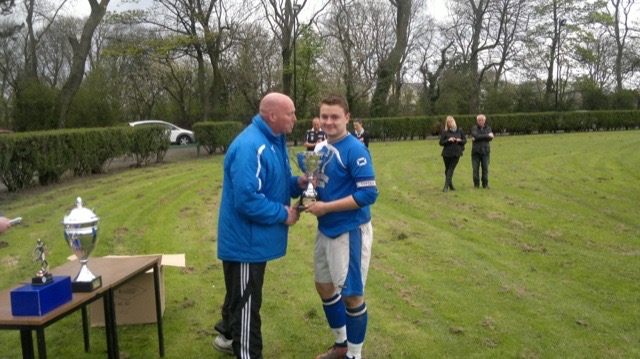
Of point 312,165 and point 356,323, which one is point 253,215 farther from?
point 356,323

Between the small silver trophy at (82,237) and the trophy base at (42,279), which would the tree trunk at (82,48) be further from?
the trophy base at (42,279)

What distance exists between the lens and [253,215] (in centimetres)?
308

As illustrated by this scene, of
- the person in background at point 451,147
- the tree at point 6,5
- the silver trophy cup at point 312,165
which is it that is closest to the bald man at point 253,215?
the silver trophy cup at point 312,165

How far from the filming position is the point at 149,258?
3.94 m

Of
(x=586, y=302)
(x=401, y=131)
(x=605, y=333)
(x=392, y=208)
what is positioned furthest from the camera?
(x=401, y=131)

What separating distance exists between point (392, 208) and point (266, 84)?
1226 inches

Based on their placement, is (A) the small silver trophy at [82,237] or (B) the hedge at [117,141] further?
(B) the hedge at [117,141]

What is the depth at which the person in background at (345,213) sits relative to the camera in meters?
3.31

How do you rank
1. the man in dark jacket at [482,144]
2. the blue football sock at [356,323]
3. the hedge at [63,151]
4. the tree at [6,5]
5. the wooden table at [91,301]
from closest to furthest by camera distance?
the wooden table at [91,301] → the blue football sock at [356,323] → the man in dark jacket at [482,144] → the hedge at [63,151] → the tree at [6,5]

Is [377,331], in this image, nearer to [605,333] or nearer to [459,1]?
[605,333]

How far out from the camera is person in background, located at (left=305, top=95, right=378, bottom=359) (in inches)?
130

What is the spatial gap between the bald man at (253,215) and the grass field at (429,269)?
2.70 feet

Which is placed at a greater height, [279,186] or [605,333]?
[279,186]

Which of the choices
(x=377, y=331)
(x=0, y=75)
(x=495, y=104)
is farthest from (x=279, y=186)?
(x=0, y=75)
